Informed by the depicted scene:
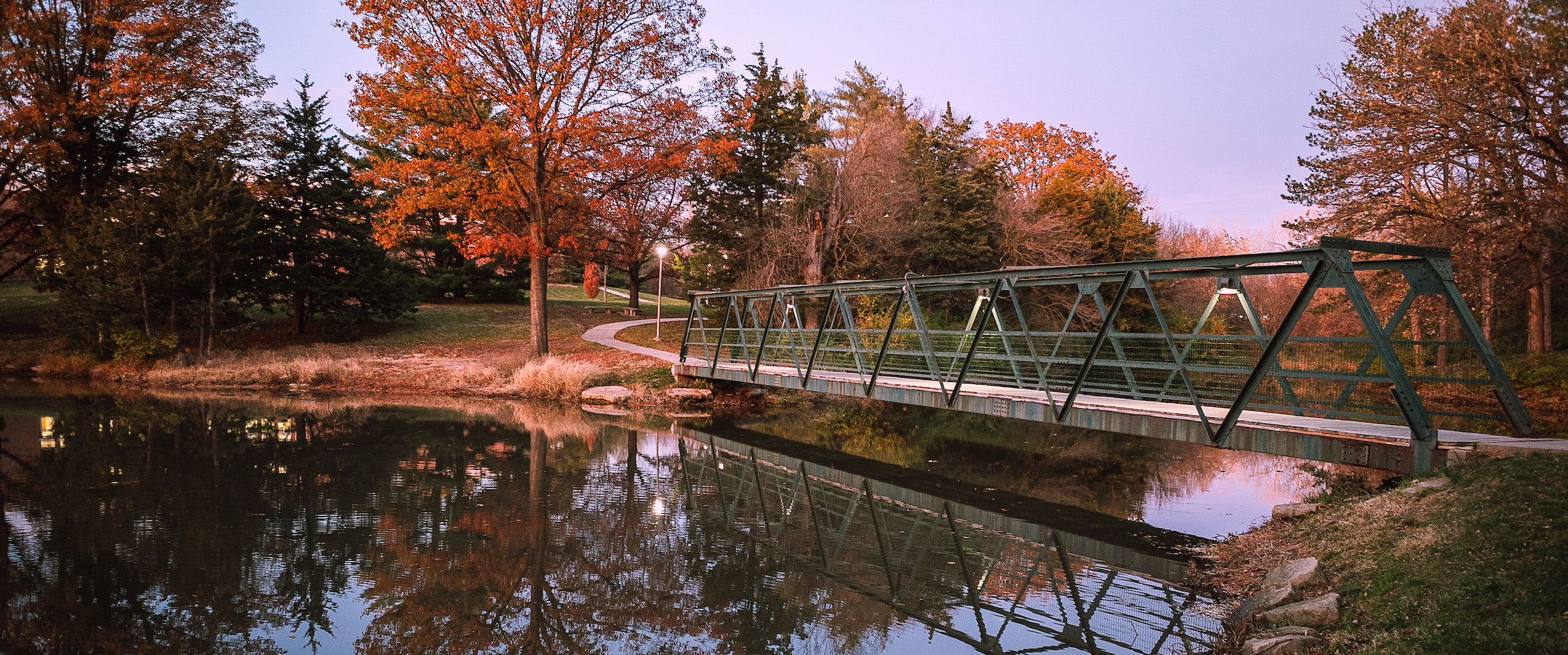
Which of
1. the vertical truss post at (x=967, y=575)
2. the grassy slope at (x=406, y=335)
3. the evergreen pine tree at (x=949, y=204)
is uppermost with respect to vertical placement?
the evergreen pine tree at (x=949, y=204)

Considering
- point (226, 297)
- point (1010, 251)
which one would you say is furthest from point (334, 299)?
point (1010, 251)

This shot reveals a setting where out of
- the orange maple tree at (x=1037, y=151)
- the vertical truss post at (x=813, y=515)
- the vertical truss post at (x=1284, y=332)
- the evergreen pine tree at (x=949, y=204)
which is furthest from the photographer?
the orange maple tree at (x=1037, y=151)

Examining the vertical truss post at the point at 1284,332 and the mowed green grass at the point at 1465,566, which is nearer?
the mowed green grass at the point at 1465,566

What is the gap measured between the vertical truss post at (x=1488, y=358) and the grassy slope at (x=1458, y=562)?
80 centimetres

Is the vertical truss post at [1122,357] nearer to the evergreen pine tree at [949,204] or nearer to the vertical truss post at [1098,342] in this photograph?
the vertical truss post at [1098,342]

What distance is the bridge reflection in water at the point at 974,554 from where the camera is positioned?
20.4 ft

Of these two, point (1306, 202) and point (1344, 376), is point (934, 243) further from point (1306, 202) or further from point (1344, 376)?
point (1344, 376)

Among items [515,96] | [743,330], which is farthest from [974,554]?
[515,96]

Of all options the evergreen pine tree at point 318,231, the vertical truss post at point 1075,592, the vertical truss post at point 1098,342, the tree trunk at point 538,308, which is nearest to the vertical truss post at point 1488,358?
the vertical truss post at point 1098,342

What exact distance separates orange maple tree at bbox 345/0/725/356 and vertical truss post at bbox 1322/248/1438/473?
1711 cm

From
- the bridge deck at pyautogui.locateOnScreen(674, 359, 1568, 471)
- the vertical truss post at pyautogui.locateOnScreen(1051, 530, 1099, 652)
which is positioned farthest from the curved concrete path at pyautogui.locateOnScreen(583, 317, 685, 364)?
the vertical truss post at pyautogui.locateOnScreen(1051, 530, 1099, 652)

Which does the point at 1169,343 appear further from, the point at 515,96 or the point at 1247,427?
the point at 515,96

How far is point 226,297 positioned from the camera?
24.7m

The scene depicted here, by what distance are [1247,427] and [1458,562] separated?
11.8 feet
